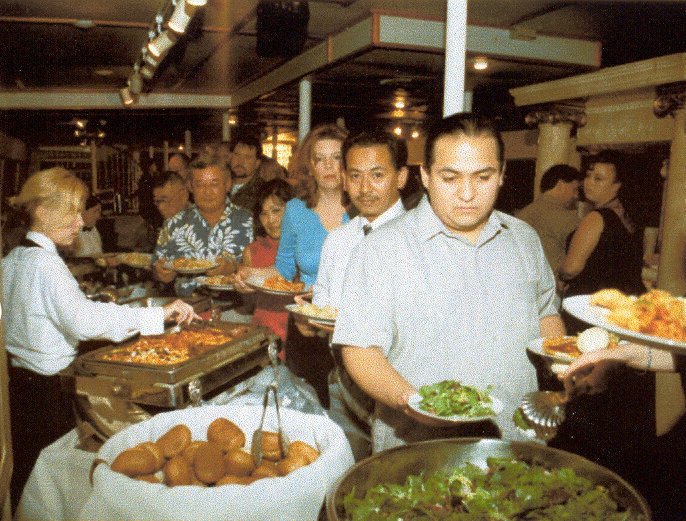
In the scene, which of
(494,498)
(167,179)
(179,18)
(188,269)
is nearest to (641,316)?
(494,498)

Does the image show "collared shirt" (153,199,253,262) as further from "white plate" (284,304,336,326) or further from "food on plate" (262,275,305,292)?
"white plate" (284,304,336,326)

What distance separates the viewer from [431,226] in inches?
64.9

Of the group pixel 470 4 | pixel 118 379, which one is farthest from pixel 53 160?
pixel 118 379

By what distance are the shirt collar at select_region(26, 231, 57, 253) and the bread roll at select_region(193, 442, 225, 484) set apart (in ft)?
4.29

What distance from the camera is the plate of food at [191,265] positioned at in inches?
139

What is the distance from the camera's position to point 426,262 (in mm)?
1627

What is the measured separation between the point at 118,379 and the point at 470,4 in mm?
3384

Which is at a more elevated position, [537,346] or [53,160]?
[53,160]

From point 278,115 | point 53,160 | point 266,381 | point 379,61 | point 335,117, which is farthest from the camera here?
point 53,160

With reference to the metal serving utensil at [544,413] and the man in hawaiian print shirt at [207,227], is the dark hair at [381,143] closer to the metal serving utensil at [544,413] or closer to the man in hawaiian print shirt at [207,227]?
the metal serving utensil at [544,413]

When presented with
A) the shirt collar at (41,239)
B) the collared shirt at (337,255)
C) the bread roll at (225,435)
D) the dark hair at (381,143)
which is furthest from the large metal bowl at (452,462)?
the shirt collar at (41,239)

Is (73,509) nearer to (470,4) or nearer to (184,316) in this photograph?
(184,316)

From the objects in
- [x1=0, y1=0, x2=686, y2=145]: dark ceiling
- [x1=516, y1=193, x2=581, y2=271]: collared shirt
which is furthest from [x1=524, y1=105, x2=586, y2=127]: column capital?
[x1=516, y1=193, x2=581, y2=271]: collared shirt

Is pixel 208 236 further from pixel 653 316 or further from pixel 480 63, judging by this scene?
pixel 653 316
